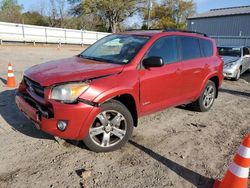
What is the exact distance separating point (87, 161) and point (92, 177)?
1.34 ft

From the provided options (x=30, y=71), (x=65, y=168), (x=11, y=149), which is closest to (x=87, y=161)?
(x=65, y=168)

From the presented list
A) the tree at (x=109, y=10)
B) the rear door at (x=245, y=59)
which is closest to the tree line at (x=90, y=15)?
the tree at (x=109, y=10)

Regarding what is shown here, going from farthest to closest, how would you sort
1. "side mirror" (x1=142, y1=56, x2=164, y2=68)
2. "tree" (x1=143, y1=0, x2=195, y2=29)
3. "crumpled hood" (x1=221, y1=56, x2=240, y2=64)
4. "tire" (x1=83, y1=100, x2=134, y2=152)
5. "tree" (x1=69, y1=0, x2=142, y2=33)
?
"tree" (x1=143, y1=0, x2=195, y2=29)
"tree" (x1=69, y1=0, x2=142, y2=33)
"crumpled hood" (x1=221, y1=56, x2=240, y2=64)
"side mirror" (x1=142, y1=56, x2=164, y2=68)
"tire" (x1=83, y1=100, x2=134, y2=152)

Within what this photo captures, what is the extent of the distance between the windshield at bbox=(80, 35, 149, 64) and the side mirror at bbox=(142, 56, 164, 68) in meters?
0.24

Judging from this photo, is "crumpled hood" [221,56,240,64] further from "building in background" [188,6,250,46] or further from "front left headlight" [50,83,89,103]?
"building in background" [188,6,250,46]

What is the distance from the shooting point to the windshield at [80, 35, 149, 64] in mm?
4430

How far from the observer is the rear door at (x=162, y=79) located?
14.3 feet

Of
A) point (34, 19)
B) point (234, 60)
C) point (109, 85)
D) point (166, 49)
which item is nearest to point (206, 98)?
point (166, 49)

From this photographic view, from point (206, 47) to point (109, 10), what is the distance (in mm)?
44631

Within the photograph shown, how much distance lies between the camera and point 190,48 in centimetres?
547

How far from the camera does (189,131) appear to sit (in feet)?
16.6

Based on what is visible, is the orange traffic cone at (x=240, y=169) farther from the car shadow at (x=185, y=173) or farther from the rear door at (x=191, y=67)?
the rear door at (x=191, y=67)

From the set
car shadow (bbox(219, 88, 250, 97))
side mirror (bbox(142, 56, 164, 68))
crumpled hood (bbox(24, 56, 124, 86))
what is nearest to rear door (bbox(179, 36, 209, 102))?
side mirror (bbox(142, 56, 164, 68))

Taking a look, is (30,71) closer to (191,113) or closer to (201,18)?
(191,113)
